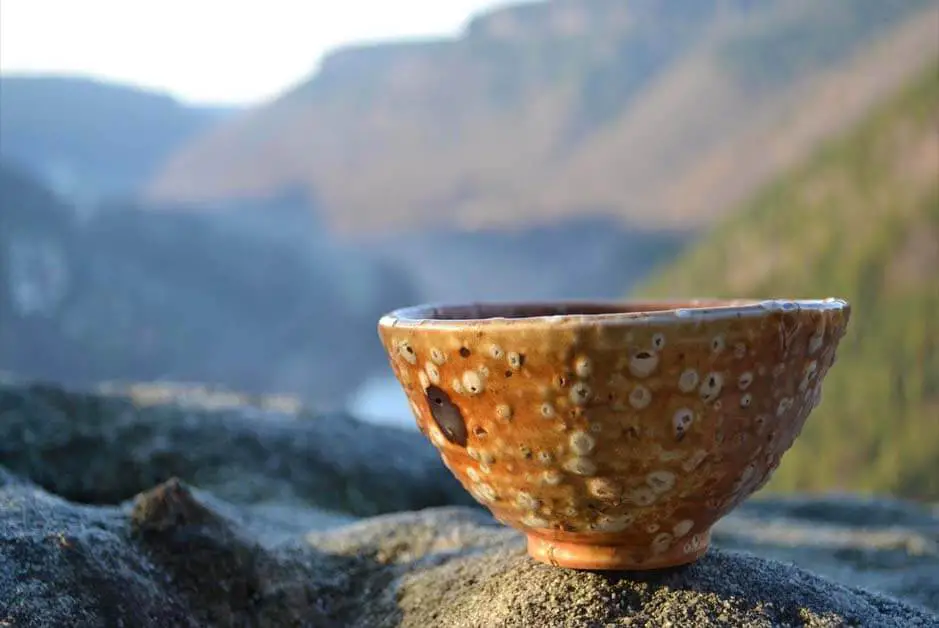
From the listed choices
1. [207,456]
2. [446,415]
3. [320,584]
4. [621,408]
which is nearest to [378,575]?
[320,584]

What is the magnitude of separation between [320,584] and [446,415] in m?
0.39

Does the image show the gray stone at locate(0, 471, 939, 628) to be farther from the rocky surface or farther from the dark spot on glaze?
the dark spot on glaze

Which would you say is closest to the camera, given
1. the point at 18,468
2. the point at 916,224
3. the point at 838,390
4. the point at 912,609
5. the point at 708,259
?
the point at 912,609

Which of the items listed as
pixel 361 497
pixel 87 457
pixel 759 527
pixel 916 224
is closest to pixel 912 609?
pixel 759 527

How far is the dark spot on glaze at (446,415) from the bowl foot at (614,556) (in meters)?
0.16

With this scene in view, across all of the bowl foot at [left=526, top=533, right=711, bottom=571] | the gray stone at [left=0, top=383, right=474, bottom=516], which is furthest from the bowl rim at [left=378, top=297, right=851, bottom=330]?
the gray stone at [left=0, top=383, right=474, bottom=516]

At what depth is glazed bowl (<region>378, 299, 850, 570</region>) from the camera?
2.47ft

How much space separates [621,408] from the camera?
0.77m

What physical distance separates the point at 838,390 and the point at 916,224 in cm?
345

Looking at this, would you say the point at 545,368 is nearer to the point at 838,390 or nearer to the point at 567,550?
the point at 567,550

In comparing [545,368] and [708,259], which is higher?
[545,368]

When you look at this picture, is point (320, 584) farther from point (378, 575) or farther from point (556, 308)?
point (556, 308)

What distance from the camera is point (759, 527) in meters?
2.03

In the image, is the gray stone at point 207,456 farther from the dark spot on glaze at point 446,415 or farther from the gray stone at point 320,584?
the dark spot on glaze at point 446,415
